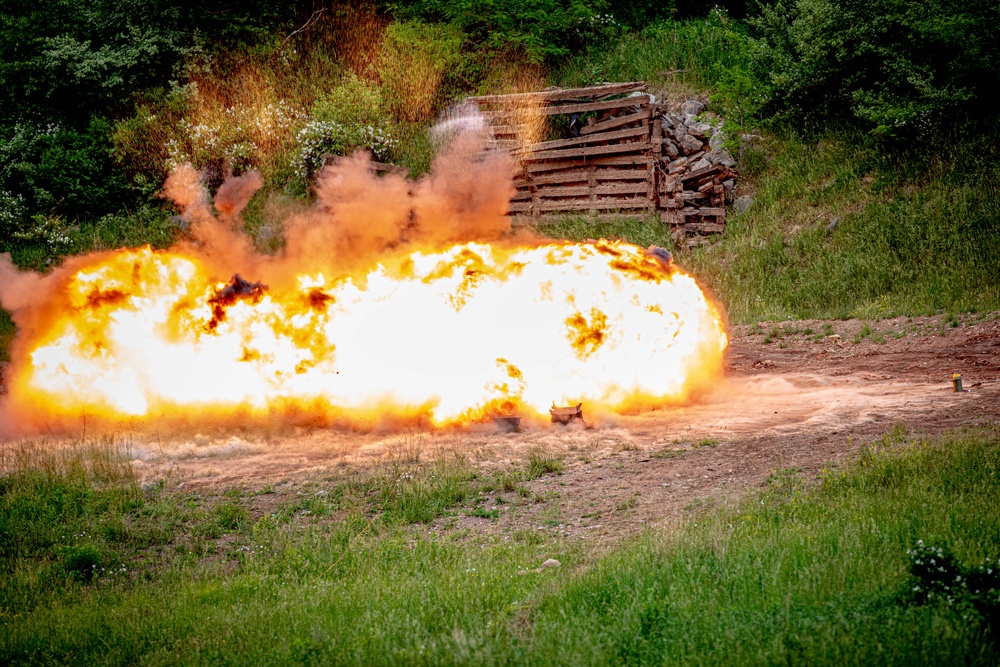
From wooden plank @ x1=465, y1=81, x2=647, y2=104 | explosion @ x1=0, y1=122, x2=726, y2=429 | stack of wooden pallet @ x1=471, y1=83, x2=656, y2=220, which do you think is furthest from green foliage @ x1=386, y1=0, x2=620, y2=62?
explosion @ x1=0, y1=122, x2=726, y2=429

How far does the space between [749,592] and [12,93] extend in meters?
30.9

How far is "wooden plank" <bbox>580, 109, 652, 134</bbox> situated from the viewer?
26047 millimetres

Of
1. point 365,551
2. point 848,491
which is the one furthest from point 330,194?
point 848,491

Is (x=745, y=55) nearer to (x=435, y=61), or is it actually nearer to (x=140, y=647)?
(x=435, y=61)

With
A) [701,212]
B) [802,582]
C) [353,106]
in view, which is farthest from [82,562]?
[353,106]

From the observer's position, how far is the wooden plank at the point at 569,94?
27.3 metres

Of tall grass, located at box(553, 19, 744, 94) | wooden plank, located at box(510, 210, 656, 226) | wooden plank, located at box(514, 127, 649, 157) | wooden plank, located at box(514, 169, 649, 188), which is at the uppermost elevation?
tall grass, located at box(553, 19, 744, 94)

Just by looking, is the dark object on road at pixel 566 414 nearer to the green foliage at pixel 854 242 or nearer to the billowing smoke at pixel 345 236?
the billowing smoke at pixel 345 236

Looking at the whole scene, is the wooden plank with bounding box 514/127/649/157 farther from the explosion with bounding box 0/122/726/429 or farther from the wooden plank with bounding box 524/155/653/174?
the explosion with bounding box 0/122/726/429

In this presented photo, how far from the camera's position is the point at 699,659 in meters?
6.23

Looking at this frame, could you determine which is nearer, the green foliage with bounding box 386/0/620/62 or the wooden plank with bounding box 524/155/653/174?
the wooden plank with bounding box 524/155/653/174

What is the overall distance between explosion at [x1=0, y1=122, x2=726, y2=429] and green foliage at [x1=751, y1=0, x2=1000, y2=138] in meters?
11.6

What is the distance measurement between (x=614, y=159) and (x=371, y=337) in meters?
13.6

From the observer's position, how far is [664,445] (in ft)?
42.7
